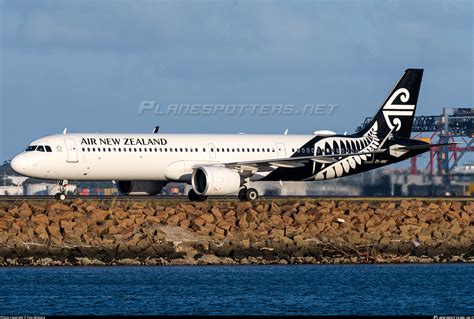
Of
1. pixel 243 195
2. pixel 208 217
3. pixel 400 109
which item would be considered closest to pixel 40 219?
pixel 208 217

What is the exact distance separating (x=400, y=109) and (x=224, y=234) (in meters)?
24.8

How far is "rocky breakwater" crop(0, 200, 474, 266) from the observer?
55781 mm

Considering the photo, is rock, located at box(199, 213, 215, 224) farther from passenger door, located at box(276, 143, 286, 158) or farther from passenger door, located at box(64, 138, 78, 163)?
passenger door, located at box(276, 143, 286, 158)

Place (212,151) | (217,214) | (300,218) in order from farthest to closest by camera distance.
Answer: (212,151)
(300,218)
(217,214)

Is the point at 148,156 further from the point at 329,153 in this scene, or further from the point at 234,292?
the point at 234,292

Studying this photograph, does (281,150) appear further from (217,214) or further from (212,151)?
(217,214)

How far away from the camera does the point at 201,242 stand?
57.2m

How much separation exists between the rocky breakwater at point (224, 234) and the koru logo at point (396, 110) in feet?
49.0

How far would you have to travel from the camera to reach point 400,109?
262ft

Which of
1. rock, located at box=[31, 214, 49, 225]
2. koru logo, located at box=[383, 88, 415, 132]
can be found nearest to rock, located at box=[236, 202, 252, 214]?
rock, located at box=[31, 214, 49, 225]

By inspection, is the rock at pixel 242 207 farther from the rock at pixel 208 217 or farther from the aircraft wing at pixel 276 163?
the aircraft wing at pixel 276 163

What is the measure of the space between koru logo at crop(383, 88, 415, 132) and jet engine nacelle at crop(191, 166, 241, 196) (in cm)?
1352

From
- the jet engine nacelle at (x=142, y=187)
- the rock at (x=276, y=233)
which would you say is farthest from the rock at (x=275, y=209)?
the jet engine nacelle at (x=142, y=187)

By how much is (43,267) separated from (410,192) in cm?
3615
